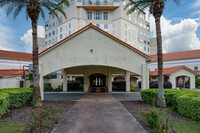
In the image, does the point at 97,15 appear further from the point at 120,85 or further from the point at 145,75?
the point at 145,75

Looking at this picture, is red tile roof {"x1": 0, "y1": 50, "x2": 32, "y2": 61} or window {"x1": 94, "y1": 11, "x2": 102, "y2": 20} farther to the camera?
window {"x1": 94, "y1": 11, "x2": 102, "y2": 20}

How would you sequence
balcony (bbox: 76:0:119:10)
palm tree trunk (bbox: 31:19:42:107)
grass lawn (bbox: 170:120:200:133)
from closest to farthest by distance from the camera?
1. grass lawn (bbox: 170:120:200:133)
2. palm tree trunk (bbox: 31:19:42:107)
3. balcony (bbox: 76:0:119:10)

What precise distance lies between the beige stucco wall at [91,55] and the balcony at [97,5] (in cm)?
3918

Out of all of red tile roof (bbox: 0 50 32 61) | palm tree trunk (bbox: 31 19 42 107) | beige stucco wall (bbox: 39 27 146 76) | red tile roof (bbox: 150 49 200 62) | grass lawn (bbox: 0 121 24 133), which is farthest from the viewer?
red tile roof (bbox: 150 49 200 62)

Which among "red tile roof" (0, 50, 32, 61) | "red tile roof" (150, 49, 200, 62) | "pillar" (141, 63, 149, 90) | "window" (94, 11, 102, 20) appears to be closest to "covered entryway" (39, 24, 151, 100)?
"pillar" (141, 63, 149, 90)

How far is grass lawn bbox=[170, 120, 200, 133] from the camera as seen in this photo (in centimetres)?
612

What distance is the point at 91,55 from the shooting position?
13.5 meters

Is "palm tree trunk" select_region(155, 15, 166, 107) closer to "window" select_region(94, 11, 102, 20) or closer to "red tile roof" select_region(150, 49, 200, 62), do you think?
"red tile roof" select_region(150, 49, 200, 62)

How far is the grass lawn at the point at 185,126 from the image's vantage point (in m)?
6.12

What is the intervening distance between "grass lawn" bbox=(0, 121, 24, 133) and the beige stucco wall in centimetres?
674

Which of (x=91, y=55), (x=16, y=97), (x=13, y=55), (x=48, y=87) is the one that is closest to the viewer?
(x=16, y=97)

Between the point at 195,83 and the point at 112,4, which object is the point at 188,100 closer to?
the point at 195,83

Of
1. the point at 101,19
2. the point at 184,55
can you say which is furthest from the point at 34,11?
the point at 184,55

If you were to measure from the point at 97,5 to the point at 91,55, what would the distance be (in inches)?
1631
